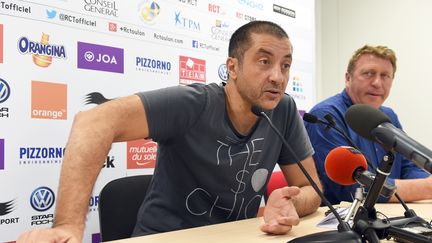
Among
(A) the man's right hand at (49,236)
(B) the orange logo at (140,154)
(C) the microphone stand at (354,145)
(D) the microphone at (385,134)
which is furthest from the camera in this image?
(B) the orange logo at (140,154)

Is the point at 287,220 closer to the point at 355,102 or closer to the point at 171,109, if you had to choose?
the point at 171,109

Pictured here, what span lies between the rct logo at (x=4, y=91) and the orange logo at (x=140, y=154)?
0.64m

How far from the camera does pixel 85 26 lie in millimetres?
2043

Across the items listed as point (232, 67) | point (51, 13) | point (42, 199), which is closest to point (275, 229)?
point (232, 67)

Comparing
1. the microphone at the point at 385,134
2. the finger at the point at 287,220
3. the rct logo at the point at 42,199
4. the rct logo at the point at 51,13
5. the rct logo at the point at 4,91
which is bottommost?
the rct logo at the point at 42,199

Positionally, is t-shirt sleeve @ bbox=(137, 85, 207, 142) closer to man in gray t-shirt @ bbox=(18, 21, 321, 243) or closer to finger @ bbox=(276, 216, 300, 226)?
man in gray t-shirt @ bbox=(18, 21, 321, 243)

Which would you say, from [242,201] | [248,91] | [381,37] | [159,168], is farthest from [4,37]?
[381,37]

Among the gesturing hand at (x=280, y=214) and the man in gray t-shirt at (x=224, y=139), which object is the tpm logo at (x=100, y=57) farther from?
the gesturing hand at (x=280, y=214)

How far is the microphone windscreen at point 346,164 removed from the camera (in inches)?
36.9

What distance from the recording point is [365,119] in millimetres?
702

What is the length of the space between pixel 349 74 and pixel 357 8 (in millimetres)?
2136

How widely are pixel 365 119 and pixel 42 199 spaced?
1.59m

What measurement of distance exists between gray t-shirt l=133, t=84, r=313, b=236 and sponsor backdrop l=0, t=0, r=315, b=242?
33cm

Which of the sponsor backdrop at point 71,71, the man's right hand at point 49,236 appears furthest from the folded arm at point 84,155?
the sponsor backdrop at point 71,71
